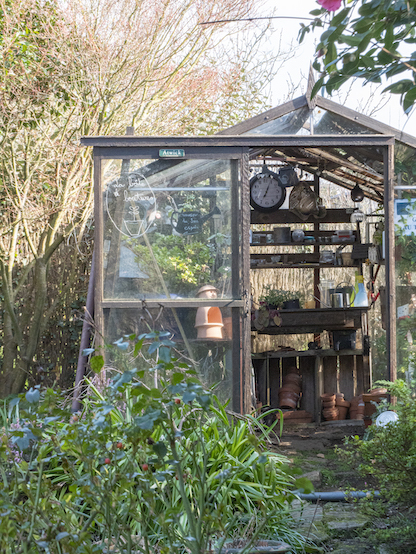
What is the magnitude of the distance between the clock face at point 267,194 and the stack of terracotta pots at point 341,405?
246 cm

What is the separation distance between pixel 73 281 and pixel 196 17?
3.74 metres

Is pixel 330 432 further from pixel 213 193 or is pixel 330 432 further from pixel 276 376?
pixel 213 193

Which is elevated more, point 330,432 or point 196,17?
point 196,17

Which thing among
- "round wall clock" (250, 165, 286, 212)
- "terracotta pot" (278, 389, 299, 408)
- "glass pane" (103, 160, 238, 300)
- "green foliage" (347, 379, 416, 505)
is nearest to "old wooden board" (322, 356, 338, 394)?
"terracotta pot" (278, 389, 299, 408)

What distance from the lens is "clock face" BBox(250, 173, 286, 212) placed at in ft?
24.6

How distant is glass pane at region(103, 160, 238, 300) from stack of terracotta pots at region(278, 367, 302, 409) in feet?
9.02

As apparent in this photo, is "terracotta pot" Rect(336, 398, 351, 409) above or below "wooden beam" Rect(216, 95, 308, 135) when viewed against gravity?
below

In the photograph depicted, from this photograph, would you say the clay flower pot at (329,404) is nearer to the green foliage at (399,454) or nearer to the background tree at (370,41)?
the green foliage at (399,454)

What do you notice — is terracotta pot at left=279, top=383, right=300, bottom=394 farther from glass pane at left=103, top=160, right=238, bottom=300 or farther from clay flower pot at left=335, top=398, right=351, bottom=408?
glass pane at left=103, top=160, right=238, bottom=300

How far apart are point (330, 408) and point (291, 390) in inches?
19.8

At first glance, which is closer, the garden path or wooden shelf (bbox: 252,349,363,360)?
the garden path

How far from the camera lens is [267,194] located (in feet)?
24.8

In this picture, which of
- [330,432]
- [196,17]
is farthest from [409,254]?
[196,17]

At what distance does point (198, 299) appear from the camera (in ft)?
16.0
